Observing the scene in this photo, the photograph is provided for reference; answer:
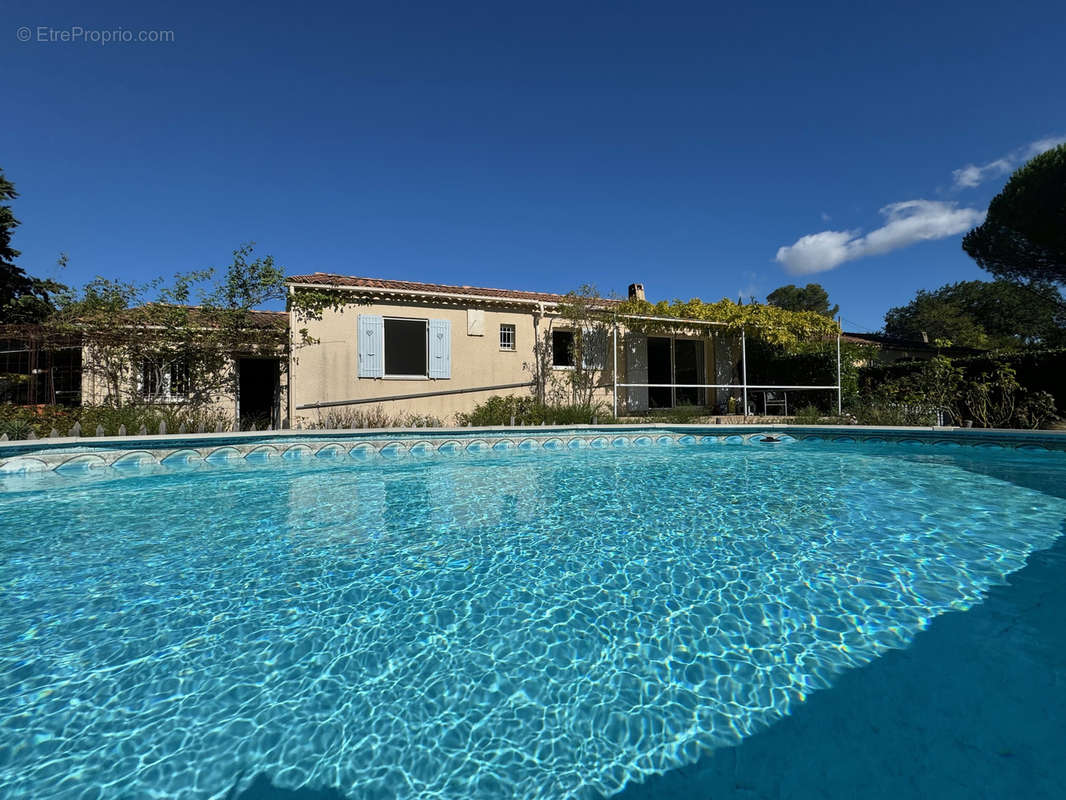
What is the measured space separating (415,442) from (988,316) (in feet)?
127

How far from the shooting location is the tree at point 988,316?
74.3 feet

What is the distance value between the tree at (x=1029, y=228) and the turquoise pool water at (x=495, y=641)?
18.1 meters

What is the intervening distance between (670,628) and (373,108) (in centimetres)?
1418

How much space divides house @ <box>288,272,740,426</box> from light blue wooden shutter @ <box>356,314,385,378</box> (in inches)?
0.9

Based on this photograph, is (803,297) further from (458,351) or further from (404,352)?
(458,351)

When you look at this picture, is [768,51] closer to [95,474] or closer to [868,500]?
[868,500]

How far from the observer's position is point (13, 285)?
1451cm

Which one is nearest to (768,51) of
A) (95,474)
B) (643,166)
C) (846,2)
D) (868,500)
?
(846,2)

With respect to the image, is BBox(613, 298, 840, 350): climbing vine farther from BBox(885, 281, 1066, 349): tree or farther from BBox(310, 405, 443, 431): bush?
BBox(885, 281, 1066, 349): tree

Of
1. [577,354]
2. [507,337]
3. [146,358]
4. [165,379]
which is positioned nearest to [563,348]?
[577,354]

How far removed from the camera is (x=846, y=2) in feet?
32.4

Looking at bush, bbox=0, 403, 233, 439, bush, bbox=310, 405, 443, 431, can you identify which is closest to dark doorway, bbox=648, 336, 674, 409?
bush, bbox=310, 405, 443, 431

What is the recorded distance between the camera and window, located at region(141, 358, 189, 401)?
10.3 metres

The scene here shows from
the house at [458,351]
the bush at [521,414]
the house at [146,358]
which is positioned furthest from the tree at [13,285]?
the bush at [521,414]
